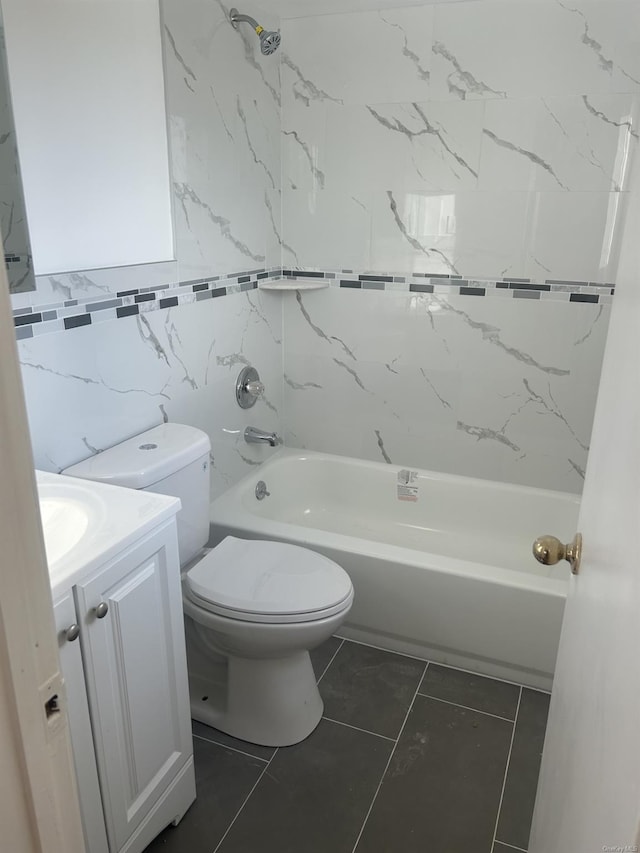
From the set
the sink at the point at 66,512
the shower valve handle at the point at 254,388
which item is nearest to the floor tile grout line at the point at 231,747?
the sink at the point at 66,512

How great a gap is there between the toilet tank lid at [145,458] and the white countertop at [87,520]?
0.16m

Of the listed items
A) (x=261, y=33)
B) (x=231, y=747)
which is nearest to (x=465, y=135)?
(x=261, y=33)

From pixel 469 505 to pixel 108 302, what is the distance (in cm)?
174

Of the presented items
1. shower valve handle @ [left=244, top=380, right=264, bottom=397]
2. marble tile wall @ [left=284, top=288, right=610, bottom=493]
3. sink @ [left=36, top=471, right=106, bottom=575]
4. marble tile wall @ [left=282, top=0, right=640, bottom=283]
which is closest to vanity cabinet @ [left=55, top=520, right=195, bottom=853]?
sink @ [left=36, top=471, right=106, bottom=575]

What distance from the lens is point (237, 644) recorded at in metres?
1.81

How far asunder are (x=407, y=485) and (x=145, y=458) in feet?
4.68

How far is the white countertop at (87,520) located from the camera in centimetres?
121

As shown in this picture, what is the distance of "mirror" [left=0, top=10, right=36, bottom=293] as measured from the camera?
Answer: 4.80 feet

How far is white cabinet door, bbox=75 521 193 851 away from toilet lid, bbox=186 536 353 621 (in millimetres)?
258

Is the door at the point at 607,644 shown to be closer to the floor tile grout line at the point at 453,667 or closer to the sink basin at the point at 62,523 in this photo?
the sink basin at the point at 62,523

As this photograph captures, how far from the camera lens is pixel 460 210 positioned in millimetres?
2527

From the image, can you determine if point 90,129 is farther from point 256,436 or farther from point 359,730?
point 359,730

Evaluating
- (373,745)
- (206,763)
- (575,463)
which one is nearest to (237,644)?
(206,763)

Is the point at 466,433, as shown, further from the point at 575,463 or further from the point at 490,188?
the point at 490,188
